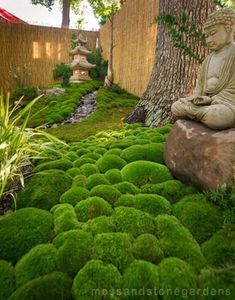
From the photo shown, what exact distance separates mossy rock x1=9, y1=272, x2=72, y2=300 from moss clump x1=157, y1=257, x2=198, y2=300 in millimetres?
447

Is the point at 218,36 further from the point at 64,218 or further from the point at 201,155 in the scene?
the point at 64,218

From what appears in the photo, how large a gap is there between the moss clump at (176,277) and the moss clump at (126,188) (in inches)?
29.8

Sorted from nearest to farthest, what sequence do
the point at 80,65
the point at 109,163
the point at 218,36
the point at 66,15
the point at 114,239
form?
1. the point at 114,239
2. the point at 218,36
3. the point at 109,163
4. the point at 80,65
5. the point at 66,15

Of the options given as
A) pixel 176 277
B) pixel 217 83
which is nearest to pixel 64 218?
pixel 176 277

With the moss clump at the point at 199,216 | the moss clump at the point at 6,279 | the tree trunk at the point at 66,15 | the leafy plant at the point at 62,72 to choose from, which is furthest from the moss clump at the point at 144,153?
the tree trunk at the point at 66,15

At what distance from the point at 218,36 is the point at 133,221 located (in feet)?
5.28

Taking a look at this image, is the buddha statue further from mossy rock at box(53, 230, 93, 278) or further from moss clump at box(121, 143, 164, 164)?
mossy rock at box(53, 230, 93, 278)

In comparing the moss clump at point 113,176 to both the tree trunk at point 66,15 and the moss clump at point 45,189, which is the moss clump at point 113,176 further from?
the tree trunk at point 66,15

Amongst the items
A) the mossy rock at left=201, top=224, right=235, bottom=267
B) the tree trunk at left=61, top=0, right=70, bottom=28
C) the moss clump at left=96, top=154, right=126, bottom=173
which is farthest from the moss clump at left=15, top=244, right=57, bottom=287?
the tree trunk at left=61, top=0, right=70, bottom=28

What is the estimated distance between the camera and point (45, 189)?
2201 mm

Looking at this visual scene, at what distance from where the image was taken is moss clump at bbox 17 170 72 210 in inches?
83.1

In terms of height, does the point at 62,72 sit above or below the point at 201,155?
above

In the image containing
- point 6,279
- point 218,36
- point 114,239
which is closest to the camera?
point 6,279

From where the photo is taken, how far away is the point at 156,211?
1931mm
